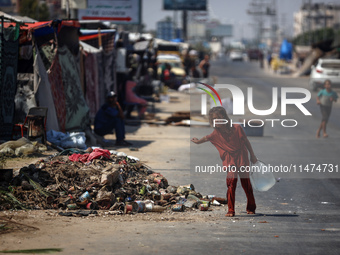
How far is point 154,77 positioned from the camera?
Result: 33.5 m

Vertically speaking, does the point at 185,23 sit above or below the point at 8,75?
below

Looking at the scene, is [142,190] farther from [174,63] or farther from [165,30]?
[165,30]

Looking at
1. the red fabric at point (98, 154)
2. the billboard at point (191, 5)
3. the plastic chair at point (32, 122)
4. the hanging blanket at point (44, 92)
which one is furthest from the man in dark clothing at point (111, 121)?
the billboard at point (191, 5)

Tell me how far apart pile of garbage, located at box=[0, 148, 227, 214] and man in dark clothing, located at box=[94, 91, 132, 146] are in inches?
164

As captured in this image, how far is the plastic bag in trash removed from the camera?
8875 mm

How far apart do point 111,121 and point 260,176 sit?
619 cm

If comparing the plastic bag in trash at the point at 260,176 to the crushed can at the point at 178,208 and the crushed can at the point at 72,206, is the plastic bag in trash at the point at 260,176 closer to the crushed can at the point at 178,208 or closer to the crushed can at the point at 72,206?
the crushed can at the point at 178,208

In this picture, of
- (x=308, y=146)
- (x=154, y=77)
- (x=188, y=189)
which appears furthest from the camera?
(x=154, y=77)

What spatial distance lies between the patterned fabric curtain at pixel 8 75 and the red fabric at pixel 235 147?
5712 millimetres

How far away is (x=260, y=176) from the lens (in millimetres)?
9070

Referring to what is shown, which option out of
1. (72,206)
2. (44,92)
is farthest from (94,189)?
(44,92)

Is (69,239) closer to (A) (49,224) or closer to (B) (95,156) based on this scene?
(A) (49,224)

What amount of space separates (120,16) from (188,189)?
21034 millimetres

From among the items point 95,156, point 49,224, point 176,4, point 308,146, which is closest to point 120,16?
point 308,146
